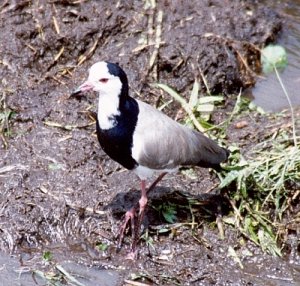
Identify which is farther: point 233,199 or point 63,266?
point 233,199

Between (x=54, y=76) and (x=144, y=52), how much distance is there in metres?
0.78

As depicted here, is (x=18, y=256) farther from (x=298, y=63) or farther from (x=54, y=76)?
(x=298, y=63)

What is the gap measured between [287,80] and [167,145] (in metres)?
2.44

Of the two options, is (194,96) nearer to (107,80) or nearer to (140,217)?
(140,217)

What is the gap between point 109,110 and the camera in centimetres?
655

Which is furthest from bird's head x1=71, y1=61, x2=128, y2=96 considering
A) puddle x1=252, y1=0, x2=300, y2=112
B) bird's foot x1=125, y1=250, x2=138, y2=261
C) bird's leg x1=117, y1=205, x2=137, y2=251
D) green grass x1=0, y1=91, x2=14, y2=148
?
puddle x1=252, y1=0, x2=300, y2=112

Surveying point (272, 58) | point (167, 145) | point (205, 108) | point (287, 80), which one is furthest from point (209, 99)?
point (167, 145)

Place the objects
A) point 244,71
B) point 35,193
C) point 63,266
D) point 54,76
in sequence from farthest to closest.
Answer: point 244,71 → point 54,76 → point 35,193 → point 63,266

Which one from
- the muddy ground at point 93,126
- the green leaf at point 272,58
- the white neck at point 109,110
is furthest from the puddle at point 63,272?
the green leaf at point 272,58

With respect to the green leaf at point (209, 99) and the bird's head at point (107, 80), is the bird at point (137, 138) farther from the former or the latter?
the green leaf at point (209, 99)

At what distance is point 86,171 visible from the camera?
7.38 meters

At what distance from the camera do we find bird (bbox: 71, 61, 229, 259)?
6.54 m

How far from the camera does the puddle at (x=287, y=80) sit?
8523mm

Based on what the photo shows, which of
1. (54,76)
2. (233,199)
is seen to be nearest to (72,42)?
(54,76)
